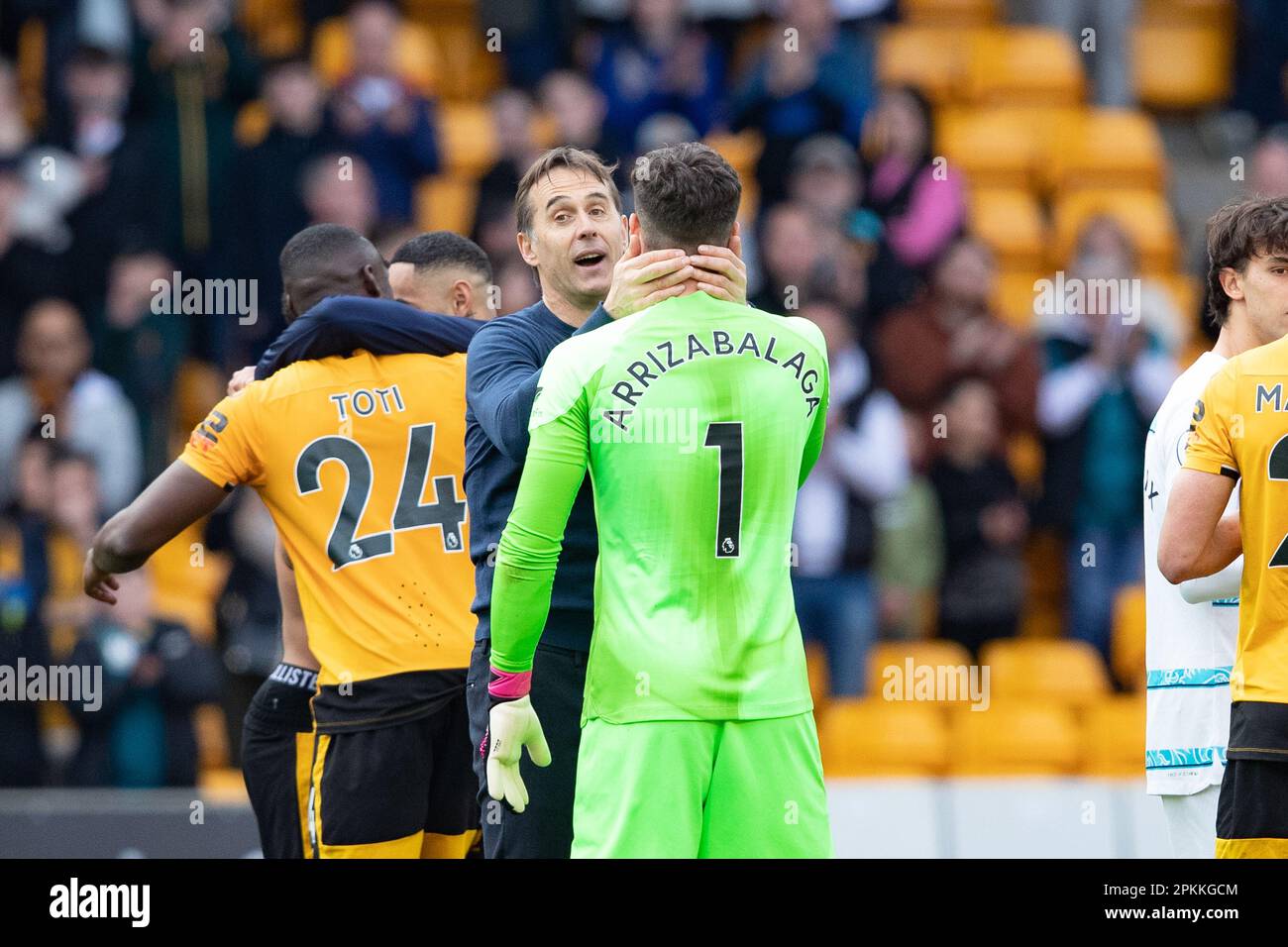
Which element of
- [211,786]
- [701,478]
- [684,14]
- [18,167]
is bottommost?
[211,786]

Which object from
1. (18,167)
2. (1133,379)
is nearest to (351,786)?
(1133,379)

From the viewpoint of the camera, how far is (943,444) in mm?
9305

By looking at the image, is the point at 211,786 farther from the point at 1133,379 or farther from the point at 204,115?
the point at 1133,379

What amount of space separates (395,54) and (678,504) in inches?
294

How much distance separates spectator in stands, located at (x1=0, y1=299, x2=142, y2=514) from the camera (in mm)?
9281

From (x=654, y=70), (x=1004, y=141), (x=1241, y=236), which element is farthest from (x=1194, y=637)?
(x=1004, y=141)

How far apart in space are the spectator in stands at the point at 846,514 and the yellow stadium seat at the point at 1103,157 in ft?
8.67

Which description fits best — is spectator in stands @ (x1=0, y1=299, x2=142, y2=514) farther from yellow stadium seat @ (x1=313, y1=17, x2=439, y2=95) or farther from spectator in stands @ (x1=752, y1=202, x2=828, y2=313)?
spectator in stands @ (x1=752, y1=202, x2=828, y2=313)

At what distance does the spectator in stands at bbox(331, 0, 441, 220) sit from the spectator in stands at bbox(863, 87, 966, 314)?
97.7 inches

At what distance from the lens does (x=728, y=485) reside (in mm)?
3945

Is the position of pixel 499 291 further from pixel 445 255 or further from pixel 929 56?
pixel 929 56

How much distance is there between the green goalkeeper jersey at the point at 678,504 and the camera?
392 cm

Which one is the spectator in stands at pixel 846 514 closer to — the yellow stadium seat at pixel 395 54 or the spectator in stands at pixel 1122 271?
the spectator in stands at pixel 1122 271

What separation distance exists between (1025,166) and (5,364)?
235 inches
